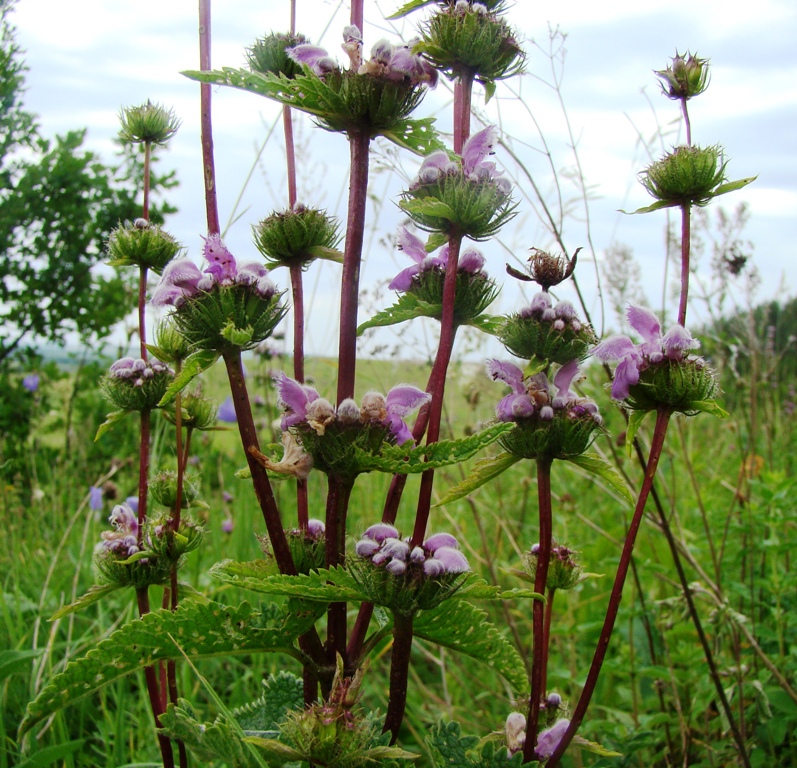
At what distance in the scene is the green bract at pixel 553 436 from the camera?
1.33 metres

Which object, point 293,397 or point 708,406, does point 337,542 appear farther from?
point 708,406

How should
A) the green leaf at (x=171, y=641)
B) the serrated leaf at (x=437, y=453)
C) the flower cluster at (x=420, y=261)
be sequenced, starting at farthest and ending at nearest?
the flower cluster at (x=420, y=261) → the green leaf at (x=171, y=641) → the serrated leaf at (x=437, y=453)

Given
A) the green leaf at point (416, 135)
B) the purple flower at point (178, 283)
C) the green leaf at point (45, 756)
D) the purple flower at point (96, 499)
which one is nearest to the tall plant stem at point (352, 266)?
the green leaf at point (416, 135)

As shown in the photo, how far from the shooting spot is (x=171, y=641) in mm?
1186

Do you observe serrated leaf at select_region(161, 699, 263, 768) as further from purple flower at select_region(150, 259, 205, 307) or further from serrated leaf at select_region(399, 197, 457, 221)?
serrated leaf at select_region(399, 197, 457, 221)

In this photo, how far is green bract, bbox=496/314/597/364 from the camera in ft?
4.50

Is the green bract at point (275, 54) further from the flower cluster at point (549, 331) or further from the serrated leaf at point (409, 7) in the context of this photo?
the flower cluster at point (549, 331)

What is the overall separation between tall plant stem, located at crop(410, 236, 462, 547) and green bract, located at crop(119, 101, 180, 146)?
92cm

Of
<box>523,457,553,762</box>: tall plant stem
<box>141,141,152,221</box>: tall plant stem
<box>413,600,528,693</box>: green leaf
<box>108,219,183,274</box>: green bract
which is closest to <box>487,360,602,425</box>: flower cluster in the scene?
<box>523,457,553,762</box>: tall plant stem

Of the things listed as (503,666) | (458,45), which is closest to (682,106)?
(458,45)

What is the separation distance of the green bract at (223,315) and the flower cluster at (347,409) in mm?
100

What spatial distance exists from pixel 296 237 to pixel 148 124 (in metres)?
0.68

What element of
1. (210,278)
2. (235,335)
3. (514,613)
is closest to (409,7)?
(210,278)

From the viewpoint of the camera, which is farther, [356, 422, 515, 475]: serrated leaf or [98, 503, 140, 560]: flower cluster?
[98, 503, 140, 560]: flower cluster
